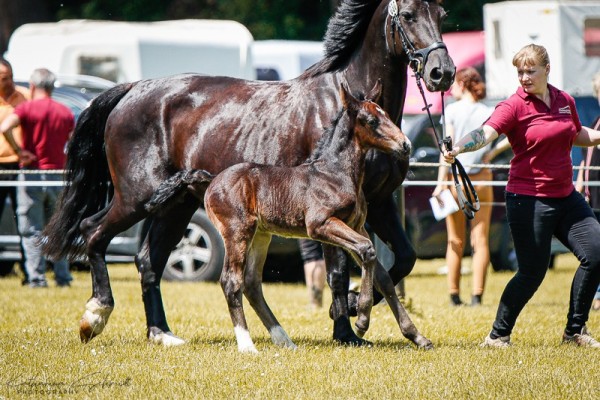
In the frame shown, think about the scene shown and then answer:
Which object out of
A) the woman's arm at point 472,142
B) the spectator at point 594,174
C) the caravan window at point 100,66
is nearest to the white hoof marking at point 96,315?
the woman's arm at point 472,142

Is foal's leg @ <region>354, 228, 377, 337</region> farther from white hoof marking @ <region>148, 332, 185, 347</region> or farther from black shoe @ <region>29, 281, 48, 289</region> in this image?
black shoe @ <region>29, 281, 48, 289</region>

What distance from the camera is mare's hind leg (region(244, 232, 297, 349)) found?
24.1ft

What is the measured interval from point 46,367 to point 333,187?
2098mm

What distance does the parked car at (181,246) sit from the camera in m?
12.3

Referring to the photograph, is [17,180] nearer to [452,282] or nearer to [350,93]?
[452,282]

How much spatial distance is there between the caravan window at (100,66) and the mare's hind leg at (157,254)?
31.6 feet

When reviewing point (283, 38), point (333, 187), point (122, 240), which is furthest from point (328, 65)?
point (283, 38)

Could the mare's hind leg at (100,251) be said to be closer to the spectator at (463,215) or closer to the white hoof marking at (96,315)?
the white hoof marking at (96,315)

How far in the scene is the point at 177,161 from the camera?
7957mm

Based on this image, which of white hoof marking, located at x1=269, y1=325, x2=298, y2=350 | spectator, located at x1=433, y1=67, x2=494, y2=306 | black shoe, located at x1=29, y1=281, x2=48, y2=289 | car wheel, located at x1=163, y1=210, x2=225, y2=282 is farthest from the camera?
car wheel, located at x1=163, y1=210, x2=225, y2=282

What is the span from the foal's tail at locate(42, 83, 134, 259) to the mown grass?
0.71 meters

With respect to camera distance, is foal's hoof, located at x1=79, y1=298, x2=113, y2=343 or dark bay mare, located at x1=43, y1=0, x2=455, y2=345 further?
foal's hoof, located at x1=79, y1=298, x2=113, y2=343

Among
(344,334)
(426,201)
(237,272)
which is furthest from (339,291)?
(426,201)

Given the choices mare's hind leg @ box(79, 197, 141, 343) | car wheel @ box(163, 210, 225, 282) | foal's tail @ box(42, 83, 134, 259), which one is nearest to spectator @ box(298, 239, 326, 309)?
car wheel @ box(163, 210, 225, 282)
